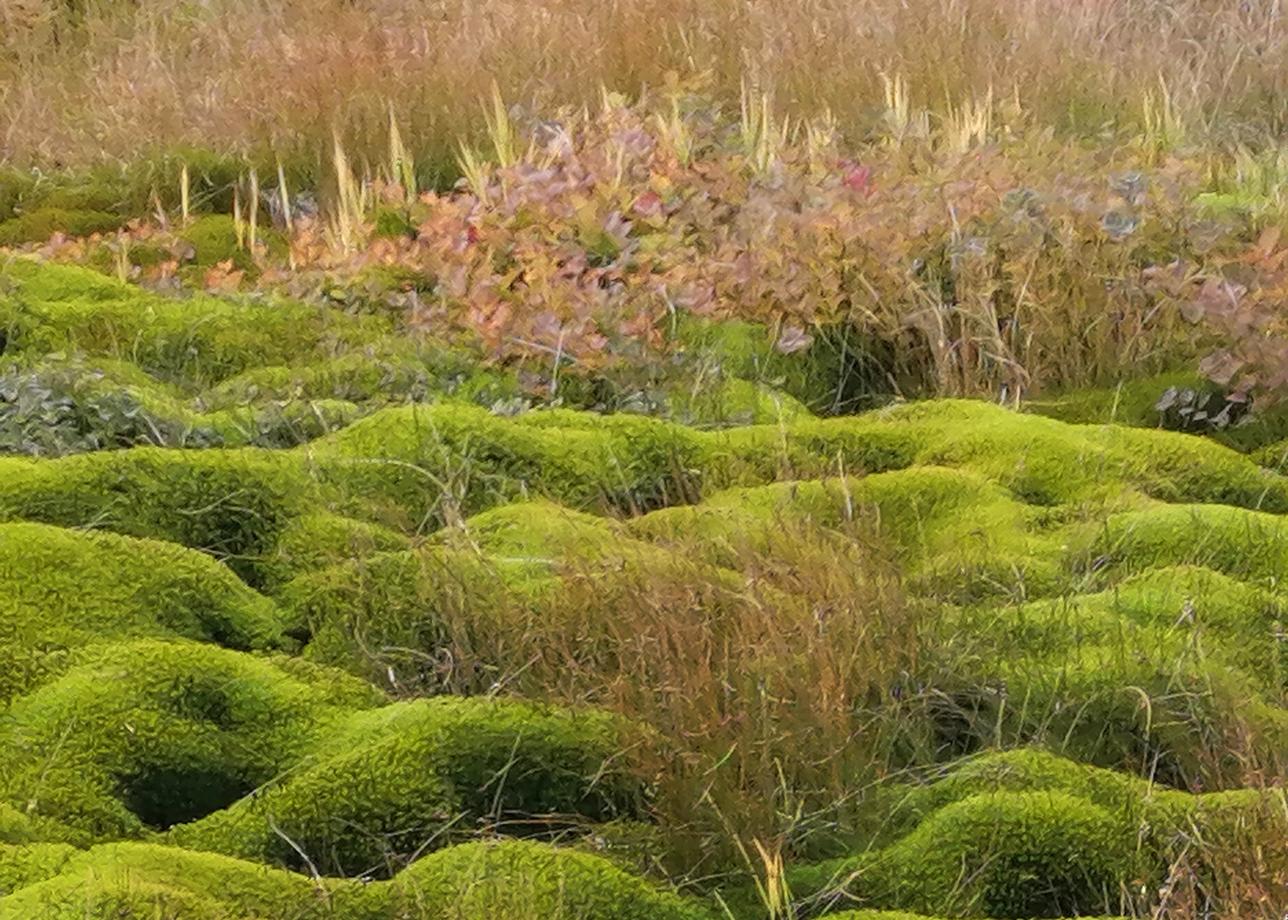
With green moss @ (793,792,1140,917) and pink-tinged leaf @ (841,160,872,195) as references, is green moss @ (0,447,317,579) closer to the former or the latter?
green moss @ (793,792,1140,917)

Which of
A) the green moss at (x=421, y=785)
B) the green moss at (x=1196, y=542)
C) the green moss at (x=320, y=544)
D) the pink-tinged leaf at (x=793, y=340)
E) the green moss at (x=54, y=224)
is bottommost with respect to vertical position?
the green moss at (x=54, y=224)

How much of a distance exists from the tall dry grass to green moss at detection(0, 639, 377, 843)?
4648mm

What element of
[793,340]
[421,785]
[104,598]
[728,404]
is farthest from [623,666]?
[793,340]

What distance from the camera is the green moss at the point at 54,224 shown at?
7055 millimetres

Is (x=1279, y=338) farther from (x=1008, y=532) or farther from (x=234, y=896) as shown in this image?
(x=234, y=896)

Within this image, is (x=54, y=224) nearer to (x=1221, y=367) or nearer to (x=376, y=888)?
(x=1221, y=367)

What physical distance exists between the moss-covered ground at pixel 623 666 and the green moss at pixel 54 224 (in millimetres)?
3039

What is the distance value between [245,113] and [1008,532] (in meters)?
5.15

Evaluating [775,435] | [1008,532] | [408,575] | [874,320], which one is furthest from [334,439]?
[874,320]

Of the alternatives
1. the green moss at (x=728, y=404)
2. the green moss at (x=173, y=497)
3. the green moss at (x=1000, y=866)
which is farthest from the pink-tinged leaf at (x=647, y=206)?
the green moss at (x=1000, y=866)

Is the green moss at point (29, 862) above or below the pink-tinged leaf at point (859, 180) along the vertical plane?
above

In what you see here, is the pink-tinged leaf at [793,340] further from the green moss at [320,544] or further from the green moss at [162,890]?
A: the green moss at [162,890]

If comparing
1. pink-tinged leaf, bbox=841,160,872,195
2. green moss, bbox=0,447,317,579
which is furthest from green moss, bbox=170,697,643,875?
pink-tinged leaf, bbox=841,160,872,195

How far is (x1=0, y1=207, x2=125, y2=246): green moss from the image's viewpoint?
7.05 metres
